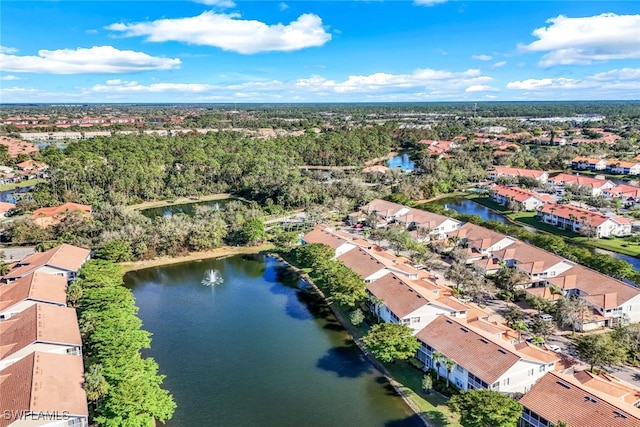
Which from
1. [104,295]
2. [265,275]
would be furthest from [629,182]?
[104,295]

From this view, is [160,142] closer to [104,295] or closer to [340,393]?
[104,295]

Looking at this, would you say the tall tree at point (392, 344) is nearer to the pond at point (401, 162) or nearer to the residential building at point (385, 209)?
the residential building at point (385, 209)

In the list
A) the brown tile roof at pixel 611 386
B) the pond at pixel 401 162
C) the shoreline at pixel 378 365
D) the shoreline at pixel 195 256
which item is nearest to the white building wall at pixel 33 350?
the shoreline at pixel 378 365

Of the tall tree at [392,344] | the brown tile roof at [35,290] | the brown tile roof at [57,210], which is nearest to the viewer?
the tall tree at [392,344]

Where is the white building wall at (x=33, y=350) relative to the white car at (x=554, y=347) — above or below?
above

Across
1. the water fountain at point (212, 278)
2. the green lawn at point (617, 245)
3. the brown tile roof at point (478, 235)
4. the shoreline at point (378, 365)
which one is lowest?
the water fountain at point (212, 278)

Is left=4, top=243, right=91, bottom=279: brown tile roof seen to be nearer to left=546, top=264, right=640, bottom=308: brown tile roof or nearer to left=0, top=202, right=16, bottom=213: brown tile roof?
left=0, top=202, right=16, bottom=213: brown tile roof

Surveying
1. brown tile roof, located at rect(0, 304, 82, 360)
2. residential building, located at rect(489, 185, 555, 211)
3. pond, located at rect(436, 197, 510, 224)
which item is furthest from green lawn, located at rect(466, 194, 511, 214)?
brown tile roof, located at rect(0, 304, 82, 360)
